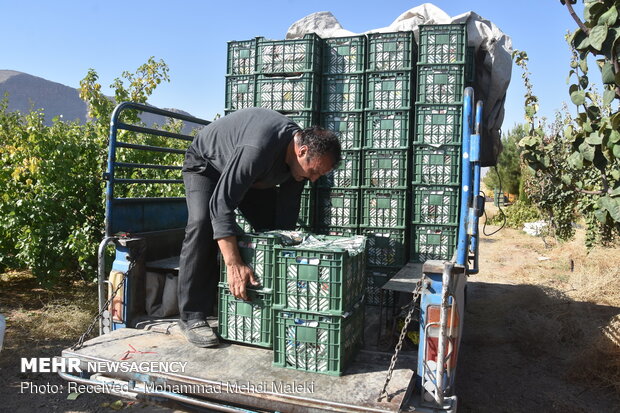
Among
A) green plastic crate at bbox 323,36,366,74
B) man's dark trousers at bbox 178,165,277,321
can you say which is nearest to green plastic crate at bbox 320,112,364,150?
green plastic crate at bbox 323,36,366,74

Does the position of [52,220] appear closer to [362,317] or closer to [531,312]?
[362,317]

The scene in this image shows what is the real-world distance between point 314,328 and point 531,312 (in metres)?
4.73

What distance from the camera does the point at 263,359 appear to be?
303 centimetres

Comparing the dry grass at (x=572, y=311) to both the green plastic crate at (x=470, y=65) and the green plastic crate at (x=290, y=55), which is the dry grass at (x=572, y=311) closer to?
the green plastic crate at (x=470, y=65)

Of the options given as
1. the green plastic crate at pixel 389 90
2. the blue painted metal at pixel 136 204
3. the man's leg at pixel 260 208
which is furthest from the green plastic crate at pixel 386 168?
the blue painted metal at pixel 136 204

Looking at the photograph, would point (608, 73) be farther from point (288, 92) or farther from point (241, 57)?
point (241, 57)

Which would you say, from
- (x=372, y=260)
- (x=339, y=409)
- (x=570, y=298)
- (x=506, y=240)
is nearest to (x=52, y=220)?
(x=372, y=260)

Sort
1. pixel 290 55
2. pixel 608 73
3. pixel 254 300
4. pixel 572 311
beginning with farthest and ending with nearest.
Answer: pixel 572 311
pixel 290 55
pixel 254 300
pixel 608 73

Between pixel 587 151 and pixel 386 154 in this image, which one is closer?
pixel 587 151

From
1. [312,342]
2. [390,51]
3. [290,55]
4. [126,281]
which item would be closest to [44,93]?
[290,55]

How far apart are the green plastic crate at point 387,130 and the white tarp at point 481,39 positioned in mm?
1000

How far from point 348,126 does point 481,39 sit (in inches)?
65.9

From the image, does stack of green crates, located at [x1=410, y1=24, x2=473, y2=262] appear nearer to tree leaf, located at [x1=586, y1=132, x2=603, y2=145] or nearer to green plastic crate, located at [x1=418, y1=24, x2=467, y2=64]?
green plastic crate, located at [x1=418, y1=24, x2=467, y2=64]

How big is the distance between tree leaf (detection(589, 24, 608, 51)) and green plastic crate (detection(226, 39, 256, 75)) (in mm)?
3532
